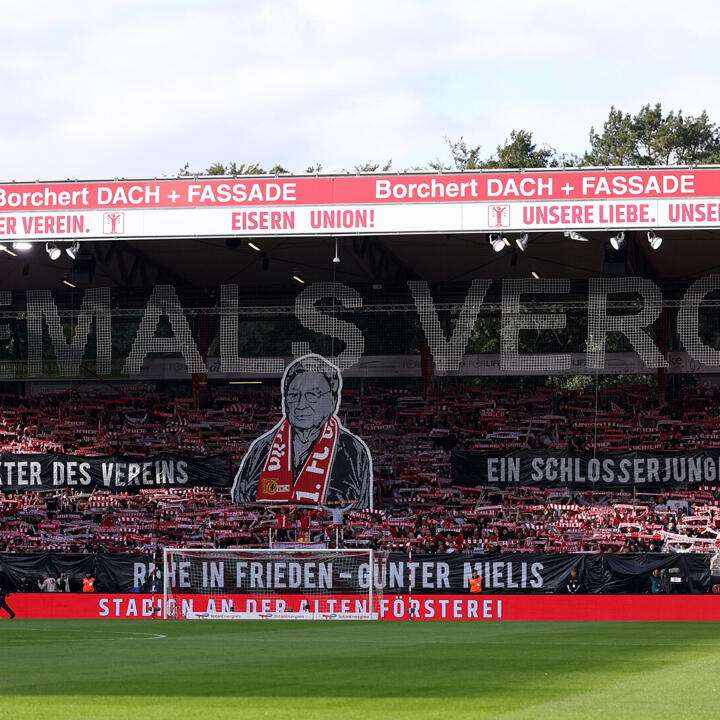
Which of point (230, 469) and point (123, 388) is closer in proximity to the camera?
point (230, 469)

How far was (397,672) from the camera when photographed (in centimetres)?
1416

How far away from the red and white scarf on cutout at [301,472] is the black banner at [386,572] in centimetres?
578

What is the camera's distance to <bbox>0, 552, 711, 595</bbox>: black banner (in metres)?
30.2

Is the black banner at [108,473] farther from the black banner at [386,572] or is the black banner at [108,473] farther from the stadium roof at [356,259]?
the black banner at [386,572]

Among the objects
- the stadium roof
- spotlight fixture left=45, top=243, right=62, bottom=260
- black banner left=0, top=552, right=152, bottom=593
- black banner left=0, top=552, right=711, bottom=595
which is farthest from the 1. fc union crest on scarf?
spotlight fixture left=45, top=243, right=62, bottom=260

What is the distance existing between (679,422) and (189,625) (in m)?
18.3

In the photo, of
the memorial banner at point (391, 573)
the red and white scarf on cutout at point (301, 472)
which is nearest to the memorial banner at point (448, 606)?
the memorial banner at point (391, 573)

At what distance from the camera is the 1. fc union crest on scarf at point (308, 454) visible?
37562 millimetres

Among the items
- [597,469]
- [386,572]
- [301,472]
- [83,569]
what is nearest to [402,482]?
[301,472]

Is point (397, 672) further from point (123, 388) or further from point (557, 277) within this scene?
point (123, 388)

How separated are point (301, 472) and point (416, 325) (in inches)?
241

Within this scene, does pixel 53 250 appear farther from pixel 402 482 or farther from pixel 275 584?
pixel 402 482

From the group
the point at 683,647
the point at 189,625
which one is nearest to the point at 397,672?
the point at 683,647

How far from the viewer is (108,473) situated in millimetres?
38938
